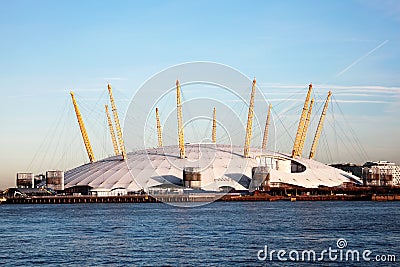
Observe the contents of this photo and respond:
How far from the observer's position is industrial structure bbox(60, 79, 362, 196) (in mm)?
145625

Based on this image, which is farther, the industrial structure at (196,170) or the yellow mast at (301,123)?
the yellow mast at (301,123)

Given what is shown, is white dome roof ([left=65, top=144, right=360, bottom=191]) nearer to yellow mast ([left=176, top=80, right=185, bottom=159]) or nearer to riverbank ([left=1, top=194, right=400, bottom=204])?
yellow mast ([left=176, top=80, right=185, bottom=159])

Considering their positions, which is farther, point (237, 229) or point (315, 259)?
point (237, 229)

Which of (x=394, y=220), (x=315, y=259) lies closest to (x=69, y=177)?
(x=394, y=220)

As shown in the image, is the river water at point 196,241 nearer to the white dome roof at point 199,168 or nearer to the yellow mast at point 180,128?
the white dome roof at point 199,168

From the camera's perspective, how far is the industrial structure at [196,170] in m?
146

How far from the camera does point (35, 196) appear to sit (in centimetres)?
15738

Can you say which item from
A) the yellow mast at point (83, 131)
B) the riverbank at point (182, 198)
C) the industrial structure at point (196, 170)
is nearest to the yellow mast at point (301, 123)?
the industrial structure at point (196, 170)

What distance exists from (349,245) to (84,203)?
96760mm

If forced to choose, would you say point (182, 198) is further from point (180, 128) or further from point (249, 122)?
point (249, 122)

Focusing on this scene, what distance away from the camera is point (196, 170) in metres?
145

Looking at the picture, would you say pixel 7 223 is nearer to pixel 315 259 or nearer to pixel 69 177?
pixel 315 259

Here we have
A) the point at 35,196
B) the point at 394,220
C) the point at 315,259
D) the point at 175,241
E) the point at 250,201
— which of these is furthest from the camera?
the point at 35,196

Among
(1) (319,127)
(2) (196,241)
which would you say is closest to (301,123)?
(1) (319,127)
